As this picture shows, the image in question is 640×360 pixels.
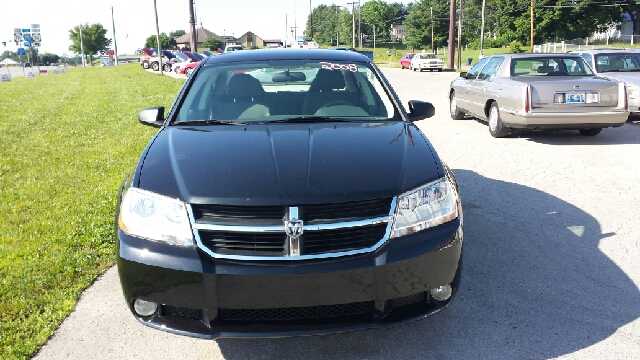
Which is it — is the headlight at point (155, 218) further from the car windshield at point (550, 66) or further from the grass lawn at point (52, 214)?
the car windshield at point (550, 66)

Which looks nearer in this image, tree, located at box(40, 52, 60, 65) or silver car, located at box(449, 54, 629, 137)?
silver car, located at box(449, 54, 629, 137)

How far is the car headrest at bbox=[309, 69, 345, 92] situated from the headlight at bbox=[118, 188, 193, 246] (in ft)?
6.04

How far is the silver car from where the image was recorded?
29.4 feet

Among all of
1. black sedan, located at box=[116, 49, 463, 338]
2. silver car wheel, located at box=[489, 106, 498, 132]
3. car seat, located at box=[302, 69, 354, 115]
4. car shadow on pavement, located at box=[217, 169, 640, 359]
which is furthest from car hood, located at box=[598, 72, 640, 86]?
black sedan, located at box=[116, 49, 463, 338]

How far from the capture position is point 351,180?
9.32 ft

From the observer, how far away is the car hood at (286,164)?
274 centimetres

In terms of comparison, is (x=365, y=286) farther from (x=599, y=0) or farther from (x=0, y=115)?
(x=599, y=0)

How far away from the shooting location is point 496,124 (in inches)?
386

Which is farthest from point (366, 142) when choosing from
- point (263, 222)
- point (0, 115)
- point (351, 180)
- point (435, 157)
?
point (0, 115)

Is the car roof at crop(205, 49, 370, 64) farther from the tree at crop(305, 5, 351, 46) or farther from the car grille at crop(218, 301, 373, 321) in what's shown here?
the tree at crop(305, 5, 351, 46)

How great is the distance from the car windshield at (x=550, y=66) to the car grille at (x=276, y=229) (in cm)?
815

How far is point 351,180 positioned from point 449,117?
10.4 meters

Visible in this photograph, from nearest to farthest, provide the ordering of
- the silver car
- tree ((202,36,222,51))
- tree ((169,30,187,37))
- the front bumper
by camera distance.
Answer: the front bumper < the silver car < tree ((202,36,222,51)) < tree ((169,30,187,37))

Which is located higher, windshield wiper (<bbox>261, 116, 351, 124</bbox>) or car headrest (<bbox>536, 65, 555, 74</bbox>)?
car headrest (<bbox>536, 65, 555, 74</bbox>)
